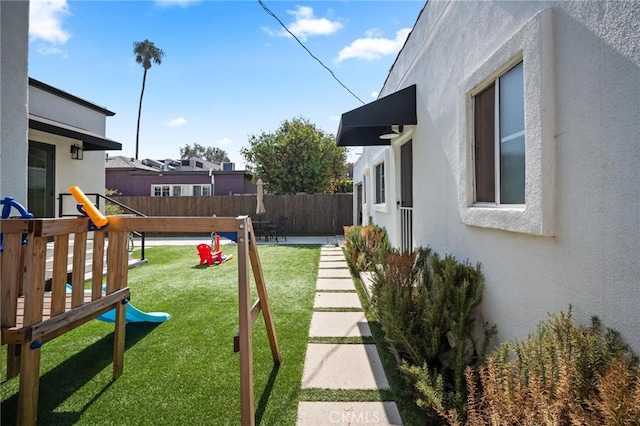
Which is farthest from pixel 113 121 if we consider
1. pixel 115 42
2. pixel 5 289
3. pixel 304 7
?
pixel 5 289

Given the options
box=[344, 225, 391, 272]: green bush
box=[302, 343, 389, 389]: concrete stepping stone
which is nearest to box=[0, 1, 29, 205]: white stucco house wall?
box=[302, 343, 389, 389]: concrete stepping stone

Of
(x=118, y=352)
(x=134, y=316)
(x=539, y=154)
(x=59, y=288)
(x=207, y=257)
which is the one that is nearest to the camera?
(x=539, y=154)

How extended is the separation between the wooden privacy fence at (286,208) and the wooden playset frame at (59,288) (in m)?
14.0

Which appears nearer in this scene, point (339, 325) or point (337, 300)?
point (339, 325)

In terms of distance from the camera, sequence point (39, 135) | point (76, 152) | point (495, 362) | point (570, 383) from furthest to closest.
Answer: point (76, 152)
point (39, 135)
point (495, 362)
point (570, 383)

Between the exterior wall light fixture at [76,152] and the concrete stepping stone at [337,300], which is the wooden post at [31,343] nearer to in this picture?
the concrete stepping stone at [337,300]

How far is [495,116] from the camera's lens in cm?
255

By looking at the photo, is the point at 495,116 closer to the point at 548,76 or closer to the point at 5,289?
the point at 548,76

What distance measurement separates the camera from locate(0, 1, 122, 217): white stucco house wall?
3.51 metres

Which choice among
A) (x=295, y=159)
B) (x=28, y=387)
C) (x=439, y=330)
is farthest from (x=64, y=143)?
(x=295, y=159)

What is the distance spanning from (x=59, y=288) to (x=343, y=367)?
8.18 ft

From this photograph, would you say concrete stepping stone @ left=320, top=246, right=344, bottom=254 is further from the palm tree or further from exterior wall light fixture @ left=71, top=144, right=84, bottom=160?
the palm tree

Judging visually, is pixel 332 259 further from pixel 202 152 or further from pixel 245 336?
pixel 202 152

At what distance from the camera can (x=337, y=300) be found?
5191 millimetres
